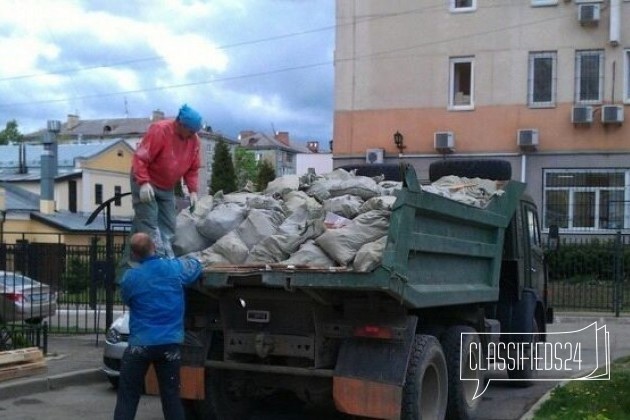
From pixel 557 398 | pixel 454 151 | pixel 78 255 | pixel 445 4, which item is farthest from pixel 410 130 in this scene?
pixel 557 398

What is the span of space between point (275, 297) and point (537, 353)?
487 cm

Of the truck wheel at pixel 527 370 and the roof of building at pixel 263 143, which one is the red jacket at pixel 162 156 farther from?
the roof of building at pixel 263 143

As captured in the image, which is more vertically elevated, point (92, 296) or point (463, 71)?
point (463, 71)

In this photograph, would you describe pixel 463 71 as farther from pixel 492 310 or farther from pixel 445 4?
pixel 492 310

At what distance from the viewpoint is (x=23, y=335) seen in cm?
1131

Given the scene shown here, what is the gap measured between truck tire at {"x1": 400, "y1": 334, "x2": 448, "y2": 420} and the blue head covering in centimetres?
256

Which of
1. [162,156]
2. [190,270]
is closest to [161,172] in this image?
[162,156]

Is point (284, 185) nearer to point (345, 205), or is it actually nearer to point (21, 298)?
point (345, 205)

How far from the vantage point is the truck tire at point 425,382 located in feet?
22.1

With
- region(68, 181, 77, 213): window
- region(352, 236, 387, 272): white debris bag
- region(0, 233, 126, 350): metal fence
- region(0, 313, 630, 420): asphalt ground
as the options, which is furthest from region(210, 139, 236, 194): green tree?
region(352, 236, 387, 272): white debris bag

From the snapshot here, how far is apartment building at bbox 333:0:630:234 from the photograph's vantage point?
2594cm

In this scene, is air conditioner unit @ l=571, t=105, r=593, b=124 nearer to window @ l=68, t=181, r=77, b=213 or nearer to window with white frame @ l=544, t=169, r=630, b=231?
window with white frame @ l=544, t=169, r=630, b=231

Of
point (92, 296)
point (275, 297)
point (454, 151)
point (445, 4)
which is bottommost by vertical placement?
point (92, 296)

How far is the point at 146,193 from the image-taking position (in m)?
7.19
